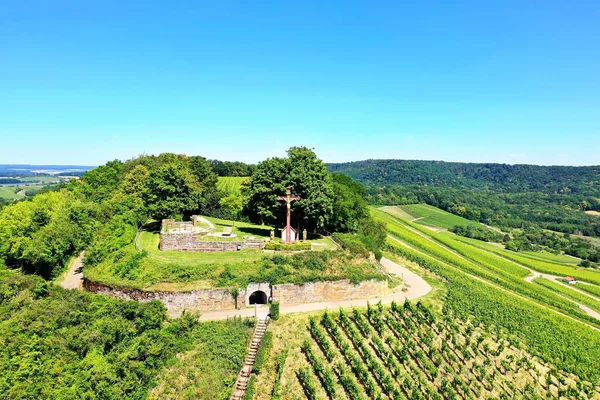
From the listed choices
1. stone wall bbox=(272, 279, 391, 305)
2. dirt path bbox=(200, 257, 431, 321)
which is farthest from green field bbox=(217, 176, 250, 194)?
stone wall bbox=(272, 279, 391, 305)

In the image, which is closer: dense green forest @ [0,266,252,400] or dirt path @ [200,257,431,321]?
dense green forest @ [0,266,252,400]

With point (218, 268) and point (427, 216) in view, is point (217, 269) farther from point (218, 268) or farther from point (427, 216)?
point (427, 216)

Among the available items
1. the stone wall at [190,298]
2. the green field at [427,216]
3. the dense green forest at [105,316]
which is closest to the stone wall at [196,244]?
the dense green forest at [105,316]

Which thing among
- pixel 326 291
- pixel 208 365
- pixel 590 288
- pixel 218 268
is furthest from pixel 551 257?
pixel 208 365

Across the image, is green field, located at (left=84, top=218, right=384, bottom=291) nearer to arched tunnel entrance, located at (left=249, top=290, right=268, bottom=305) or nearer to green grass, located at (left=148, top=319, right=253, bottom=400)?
arched tunnel entrance, located at (left=249, top=290, right=268, bottom=305)

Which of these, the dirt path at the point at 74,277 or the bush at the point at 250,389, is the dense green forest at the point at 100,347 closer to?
the bush at the point at 250,389

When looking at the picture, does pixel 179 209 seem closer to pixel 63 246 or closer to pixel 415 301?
pixel 63 246

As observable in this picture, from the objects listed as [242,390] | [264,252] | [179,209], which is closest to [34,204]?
[179,209]
